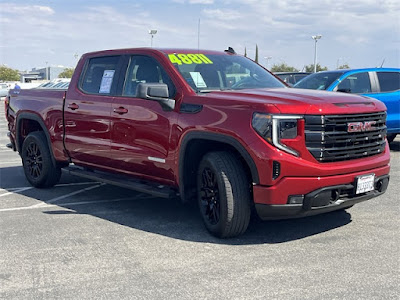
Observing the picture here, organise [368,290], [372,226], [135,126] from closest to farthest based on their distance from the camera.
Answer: [368,290]
[372,226]
[135,126]

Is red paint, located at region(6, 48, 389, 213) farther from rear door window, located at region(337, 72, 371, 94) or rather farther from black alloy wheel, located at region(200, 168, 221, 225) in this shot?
rear door window, located at region(337, 72, 371, 94)

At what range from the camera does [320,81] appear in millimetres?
9758

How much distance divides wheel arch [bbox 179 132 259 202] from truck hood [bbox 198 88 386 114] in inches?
14.8

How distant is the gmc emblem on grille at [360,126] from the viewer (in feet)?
14.4

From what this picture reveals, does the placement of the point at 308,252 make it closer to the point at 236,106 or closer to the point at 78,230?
the point at 236,106

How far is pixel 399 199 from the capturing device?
6.19 m

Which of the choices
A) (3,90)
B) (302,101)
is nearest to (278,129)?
(302,101)

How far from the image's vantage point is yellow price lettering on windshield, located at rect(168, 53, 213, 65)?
17.7 ft

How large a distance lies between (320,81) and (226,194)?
19.9 ft

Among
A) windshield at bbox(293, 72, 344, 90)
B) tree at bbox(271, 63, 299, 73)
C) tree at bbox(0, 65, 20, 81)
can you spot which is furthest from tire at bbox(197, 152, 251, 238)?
tree at bbox(0, 65, 20, 81)

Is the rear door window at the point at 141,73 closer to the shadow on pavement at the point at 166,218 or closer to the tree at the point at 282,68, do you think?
the shadow on pavement at the point at 166,218

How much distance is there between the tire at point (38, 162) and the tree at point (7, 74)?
306 feet

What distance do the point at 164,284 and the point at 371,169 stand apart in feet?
7.44

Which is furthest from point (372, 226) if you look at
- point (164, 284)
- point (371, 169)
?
point (164, 284)
